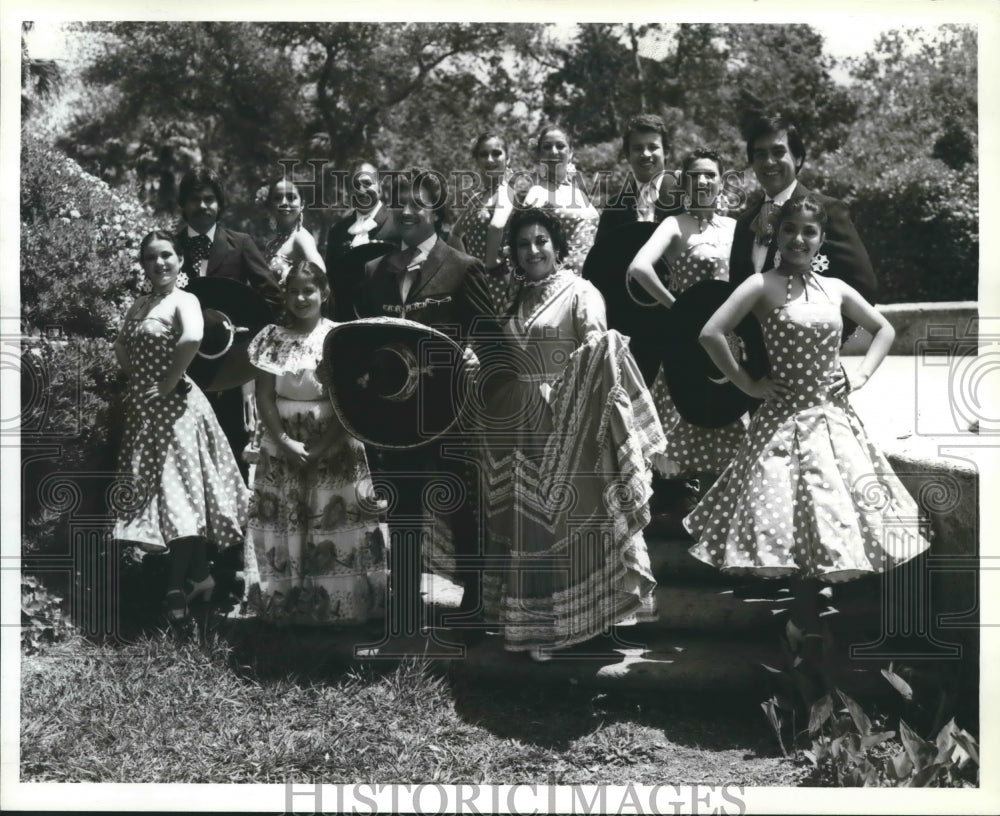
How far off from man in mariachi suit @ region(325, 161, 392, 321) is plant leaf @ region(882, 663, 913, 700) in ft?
8.68

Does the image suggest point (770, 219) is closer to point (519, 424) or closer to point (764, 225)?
point (764, 225)

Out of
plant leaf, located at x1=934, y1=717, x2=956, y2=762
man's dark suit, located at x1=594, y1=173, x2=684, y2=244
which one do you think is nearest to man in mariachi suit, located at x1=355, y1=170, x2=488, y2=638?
man's dark suit, located at x1=594, y1=173, x2=684, y2=244

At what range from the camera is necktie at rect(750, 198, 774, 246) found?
5.90m

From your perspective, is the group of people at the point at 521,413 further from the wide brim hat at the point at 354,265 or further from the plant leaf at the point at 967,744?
the plant leaf at the point at 967,744

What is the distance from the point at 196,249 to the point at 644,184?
1.96m

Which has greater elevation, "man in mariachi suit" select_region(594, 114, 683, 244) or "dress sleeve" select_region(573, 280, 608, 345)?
"man in mariachi suit" select_region(594, 114, 683, 244)

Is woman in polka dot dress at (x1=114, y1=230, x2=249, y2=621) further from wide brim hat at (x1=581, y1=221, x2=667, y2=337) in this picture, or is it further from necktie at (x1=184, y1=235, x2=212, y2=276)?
wide brim hat at (x1=581, y1=221, x2=667, y2=337)

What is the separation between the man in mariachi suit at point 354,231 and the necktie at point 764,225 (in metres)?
1.55

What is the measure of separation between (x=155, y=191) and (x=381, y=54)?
1.19 metres

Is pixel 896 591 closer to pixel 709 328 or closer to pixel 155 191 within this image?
pixel 709 328

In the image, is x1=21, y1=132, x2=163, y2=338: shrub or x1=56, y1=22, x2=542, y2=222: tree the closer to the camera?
x1=21, y1=132, x2=163, y2=338: shrub

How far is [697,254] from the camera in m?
6.07

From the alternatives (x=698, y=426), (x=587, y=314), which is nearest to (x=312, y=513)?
(x=587, y=314)

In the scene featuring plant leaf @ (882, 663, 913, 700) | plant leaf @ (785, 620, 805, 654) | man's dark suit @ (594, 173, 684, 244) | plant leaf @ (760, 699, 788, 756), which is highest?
man's dark suit @ (594, 173, 684, 244)
